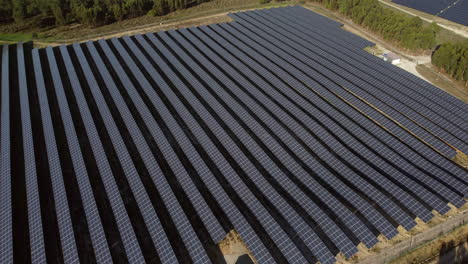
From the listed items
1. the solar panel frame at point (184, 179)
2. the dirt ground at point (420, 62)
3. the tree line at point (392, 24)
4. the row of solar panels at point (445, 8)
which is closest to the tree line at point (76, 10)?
the solar panel frame at point (184, 179)

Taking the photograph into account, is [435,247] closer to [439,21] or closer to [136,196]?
[136,196]

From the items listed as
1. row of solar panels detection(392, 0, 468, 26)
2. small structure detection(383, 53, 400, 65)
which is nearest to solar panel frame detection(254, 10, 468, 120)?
small structure detection(383, 53, 400, 65)

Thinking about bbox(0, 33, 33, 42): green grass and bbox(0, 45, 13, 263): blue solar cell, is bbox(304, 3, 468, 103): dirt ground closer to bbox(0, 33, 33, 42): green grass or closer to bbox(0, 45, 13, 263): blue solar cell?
bbox(0, 45, 13, 263): blue solar cell

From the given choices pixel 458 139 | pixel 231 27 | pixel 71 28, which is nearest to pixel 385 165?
pixel 458 139

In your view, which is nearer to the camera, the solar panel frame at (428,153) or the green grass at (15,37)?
the solar panel frame at (428,153)

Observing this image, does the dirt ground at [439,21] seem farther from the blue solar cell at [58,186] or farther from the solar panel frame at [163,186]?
the blue solar cell at [58,186]

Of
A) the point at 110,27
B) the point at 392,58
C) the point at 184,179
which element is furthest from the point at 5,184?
the point at 392,58
